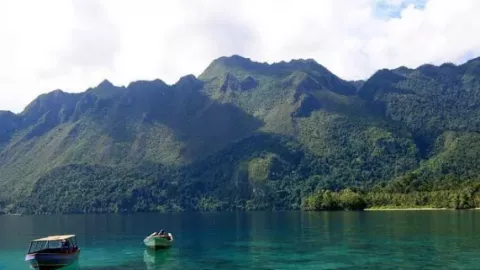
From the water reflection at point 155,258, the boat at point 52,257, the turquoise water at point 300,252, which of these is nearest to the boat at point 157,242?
the water reflection at point 155,258

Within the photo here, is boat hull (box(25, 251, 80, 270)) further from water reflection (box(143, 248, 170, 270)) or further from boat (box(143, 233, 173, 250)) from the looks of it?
boat (box(143, 233, 173, 250))

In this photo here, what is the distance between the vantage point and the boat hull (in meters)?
64.6

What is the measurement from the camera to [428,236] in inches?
3551

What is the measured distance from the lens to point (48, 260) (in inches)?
2594

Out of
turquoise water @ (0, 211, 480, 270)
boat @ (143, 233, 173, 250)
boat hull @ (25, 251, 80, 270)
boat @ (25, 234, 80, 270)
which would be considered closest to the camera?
turquoise water @ (0, 211, 480, 270)

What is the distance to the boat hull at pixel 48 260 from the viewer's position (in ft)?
212

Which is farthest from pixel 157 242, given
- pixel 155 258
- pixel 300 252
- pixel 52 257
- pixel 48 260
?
pixel 300 252

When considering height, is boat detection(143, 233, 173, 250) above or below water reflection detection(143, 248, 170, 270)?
above

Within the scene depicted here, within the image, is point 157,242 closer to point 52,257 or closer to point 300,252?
point 52,257

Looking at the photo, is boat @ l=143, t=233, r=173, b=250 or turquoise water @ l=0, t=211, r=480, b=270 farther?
boat @ l=143, t=233, r=173, b=250

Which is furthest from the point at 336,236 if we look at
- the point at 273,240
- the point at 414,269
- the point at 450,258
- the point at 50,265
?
the point at 50,265

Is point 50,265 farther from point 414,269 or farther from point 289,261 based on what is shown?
point 414,269

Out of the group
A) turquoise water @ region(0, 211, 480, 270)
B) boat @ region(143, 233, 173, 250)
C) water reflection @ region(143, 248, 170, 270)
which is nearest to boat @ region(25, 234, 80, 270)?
turquoise water @ region(0, 211, 480, 270)

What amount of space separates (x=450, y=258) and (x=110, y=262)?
42453 millimetres
